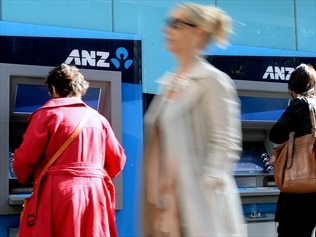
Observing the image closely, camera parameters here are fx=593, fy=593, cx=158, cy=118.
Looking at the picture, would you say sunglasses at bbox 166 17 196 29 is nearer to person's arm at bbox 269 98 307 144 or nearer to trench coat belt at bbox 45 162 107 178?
trench coat belt at bbox 45 162 107 178

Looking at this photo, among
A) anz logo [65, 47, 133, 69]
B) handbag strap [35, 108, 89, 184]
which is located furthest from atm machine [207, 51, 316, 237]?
handbag strap [35, 108, 89, 184]

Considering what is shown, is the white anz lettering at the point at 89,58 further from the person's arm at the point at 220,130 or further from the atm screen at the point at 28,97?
the person's arm at the point at 220,130

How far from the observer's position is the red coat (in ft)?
10.2

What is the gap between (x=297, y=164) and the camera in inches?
131

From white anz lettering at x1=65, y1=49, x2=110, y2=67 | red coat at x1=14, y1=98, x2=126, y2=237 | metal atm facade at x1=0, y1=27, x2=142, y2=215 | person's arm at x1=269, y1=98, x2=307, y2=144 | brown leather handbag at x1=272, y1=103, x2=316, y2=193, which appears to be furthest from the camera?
white anz lettering at x1=65, y1=49, x2=110, y2=67

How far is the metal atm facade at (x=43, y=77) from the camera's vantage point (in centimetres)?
385

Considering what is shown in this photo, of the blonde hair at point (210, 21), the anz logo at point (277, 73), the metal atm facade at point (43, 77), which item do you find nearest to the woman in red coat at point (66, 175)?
the metal atm facade at point (43, 77)

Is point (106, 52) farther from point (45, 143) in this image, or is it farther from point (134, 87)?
point (45, 143)

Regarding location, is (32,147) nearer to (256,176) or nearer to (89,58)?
(89,58)

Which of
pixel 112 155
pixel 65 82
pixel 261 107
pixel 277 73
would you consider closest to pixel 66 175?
pixel 112 155

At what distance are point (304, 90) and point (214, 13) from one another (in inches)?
59.1

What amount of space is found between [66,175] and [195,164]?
1.32m

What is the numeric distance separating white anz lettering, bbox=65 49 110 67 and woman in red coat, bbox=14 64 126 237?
0.86m

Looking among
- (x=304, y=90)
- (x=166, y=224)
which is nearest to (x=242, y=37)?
(x=304, y=90)
